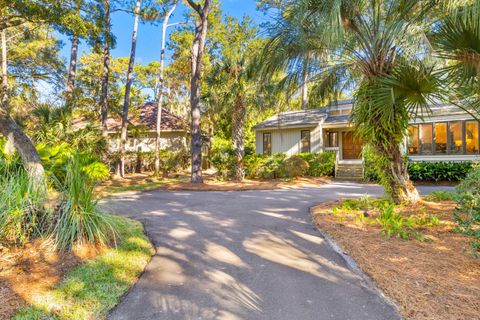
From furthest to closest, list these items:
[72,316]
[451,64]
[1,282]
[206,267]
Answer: [451,64] → [206,267] → [1,282] → [72,316]

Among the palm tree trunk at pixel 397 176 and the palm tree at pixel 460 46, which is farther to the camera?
the palm tree trunk at pixel 397 176

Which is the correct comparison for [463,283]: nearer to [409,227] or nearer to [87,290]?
[409,227]

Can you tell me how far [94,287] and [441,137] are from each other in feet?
60.5

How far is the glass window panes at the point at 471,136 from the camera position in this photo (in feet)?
50.9

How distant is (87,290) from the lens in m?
3.34

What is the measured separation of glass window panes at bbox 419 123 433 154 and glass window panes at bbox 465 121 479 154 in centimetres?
160

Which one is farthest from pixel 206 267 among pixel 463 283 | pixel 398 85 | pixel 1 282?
pixel 398 85

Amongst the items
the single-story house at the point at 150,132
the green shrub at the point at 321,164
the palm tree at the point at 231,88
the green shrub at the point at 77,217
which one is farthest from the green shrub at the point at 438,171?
the single-story house at the point at 150,132

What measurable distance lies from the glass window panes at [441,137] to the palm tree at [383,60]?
1113 centimetres

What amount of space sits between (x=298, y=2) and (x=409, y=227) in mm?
5233

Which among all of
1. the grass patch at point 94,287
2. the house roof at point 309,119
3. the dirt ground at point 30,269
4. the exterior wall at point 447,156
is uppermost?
the house roof at point 309,119

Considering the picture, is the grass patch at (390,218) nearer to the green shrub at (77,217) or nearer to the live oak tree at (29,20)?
the green shrub at (77,217)

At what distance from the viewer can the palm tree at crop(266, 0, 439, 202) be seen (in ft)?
20.1

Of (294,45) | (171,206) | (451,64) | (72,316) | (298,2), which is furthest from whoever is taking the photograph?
(171,206)
